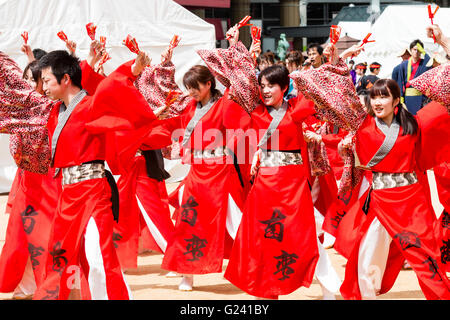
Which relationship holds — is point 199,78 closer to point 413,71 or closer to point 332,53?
point 332,53

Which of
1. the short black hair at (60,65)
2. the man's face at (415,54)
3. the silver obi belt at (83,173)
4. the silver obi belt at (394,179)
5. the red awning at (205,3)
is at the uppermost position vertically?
the short black hair at (60,65)

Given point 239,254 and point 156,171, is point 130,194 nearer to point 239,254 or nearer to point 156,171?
point 156,171

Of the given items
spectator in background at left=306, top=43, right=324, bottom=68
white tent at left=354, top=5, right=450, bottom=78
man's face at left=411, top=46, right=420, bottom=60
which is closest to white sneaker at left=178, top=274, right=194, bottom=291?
spectator in background at left=306, top=43, right=324, bottom=68

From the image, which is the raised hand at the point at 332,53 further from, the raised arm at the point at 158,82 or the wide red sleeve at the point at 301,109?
the raised arm at the point at 158,82

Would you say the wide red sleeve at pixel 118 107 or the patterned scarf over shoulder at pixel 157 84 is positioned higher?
Answer: the wide red sleeve at pixel 118 107

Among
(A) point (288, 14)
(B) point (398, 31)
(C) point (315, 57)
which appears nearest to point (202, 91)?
(C) point (315, 57)

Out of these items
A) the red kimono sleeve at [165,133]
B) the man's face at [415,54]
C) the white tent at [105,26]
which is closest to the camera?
the red kimono sleeve at [165,133]

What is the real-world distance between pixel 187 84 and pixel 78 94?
1.63 m

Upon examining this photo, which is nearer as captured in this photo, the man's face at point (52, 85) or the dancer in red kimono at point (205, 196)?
the man's face at point (52, 85)

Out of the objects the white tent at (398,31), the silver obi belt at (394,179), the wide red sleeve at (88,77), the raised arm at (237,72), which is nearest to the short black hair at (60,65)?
the wide red sleeve at (88,77)

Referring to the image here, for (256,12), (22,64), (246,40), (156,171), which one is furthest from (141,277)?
(256,12)

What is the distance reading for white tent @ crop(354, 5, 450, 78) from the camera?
15062 millimetres

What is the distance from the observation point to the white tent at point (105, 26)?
9734mm

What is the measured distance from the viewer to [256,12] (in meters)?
47.5
